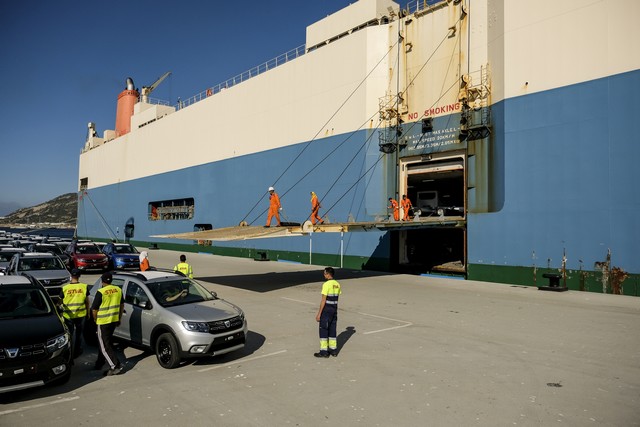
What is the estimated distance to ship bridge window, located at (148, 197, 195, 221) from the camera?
138 ft

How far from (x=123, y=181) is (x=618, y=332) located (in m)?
54.7

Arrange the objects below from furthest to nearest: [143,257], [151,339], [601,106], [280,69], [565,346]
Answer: [280,69] → [601,106] → [143,257] → [565,346] → [151,339]

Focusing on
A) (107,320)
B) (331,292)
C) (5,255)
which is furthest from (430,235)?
(5,255)

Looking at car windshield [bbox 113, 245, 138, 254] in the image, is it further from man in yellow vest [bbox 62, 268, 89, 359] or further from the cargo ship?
man in yellow vest [bbox 62, 268, 89, 359]

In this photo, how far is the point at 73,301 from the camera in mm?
8406

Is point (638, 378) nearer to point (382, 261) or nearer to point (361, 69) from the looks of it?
point (382, 261)

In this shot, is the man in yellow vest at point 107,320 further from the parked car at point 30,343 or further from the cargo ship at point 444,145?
the cargo ship at point 444,145

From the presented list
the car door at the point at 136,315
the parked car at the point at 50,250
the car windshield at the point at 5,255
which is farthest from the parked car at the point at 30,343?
the parked car at the point at 50,250

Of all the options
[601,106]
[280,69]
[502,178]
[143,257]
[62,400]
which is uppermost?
[280,69]

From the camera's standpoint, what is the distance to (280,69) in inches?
1281

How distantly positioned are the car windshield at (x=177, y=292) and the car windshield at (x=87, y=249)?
1709 cm

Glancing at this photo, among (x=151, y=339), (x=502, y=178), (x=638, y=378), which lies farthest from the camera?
(x=502, y=178)

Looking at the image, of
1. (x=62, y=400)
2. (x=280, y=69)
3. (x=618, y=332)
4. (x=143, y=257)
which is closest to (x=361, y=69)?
(x=280, y=69)

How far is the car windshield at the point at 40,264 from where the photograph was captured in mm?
15133
